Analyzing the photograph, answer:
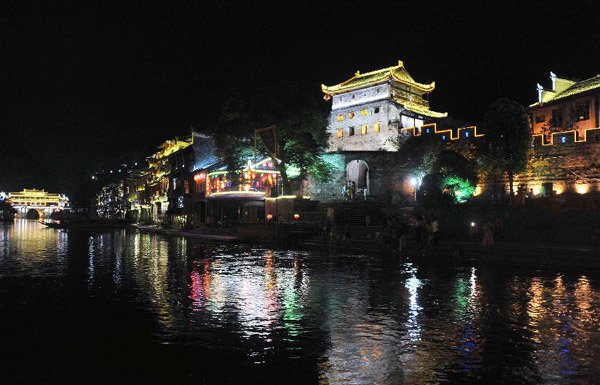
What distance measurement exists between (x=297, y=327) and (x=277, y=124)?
35.2 meters

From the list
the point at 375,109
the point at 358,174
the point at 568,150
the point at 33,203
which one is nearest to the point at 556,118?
the point at 568,150

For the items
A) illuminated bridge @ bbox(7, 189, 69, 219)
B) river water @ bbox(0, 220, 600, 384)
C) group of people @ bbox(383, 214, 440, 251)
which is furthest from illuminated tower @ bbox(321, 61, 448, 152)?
illuminated bridge @ bbox(7, 189, 69, 219)

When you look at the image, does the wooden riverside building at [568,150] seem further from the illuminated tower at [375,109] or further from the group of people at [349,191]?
the illuminated tower at [375,109]

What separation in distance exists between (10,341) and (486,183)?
1605 inches

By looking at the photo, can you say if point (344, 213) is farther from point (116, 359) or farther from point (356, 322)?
point (116, 359)

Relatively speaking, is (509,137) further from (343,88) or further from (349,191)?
(343,88)

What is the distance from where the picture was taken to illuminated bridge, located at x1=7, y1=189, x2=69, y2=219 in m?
165

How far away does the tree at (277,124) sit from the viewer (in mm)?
42375

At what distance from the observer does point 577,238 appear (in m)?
25.1

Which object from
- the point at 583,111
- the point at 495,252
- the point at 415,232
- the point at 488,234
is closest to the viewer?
the point at 495,252

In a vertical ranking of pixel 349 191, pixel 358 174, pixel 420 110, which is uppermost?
pixel 420 110

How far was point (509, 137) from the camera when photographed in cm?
3828

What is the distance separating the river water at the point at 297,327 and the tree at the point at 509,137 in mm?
24089

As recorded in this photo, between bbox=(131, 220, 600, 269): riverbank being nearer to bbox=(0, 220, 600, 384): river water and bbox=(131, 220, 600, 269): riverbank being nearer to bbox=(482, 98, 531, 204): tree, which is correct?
bbox=(0, 220, 600, 384): river water
